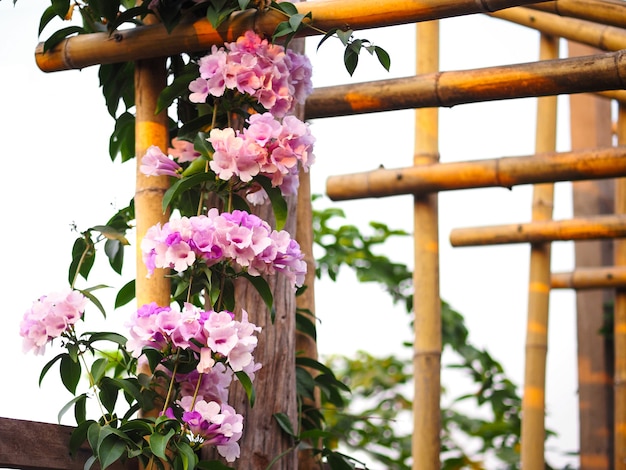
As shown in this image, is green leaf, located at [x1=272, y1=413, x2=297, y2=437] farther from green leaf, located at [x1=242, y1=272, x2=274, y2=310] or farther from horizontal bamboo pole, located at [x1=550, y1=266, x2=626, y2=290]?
horizontal bamboo pole, located at [x1=550, y1=266, x2=626, y2=290]

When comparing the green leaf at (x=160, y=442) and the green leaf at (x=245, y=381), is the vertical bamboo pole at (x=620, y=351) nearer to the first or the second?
the green leaf at (x=245, y=381)

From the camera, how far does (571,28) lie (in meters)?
3.71

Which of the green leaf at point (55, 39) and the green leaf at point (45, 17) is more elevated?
the green leaf at point (45, 17)

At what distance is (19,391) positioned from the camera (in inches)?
115

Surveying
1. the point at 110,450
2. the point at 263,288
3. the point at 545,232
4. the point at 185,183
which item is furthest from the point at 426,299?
the point at 110,450

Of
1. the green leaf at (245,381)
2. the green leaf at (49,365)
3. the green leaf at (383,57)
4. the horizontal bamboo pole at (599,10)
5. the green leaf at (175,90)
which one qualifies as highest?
the horizontal bamboo pole at (599,10)

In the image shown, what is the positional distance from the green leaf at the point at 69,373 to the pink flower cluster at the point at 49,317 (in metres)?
0.06

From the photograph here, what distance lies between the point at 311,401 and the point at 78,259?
788 millimetres

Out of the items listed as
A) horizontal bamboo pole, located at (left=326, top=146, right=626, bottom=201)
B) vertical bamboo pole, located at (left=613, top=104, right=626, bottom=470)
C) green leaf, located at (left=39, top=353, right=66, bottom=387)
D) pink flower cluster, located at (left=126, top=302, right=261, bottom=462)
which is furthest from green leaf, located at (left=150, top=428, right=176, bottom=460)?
vertical bamboo pole, located at (left=613, top=104, right=626, bottom=470)

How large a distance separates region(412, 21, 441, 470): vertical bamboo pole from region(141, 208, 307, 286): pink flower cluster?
4.82ft

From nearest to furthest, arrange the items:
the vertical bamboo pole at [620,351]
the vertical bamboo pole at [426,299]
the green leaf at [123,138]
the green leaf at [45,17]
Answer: the green leaf at [45,17] < the green leaf at [123,138] < the vertical bamboo pole at [426,299] < the vertical bamboo pole at [620,351]

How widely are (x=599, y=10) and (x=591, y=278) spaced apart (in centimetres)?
163

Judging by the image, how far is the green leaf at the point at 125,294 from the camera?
2291 millimetres

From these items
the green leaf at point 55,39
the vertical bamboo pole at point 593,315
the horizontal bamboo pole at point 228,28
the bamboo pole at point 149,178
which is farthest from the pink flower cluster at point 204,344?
the vertical bamboo pole at point 593,315
